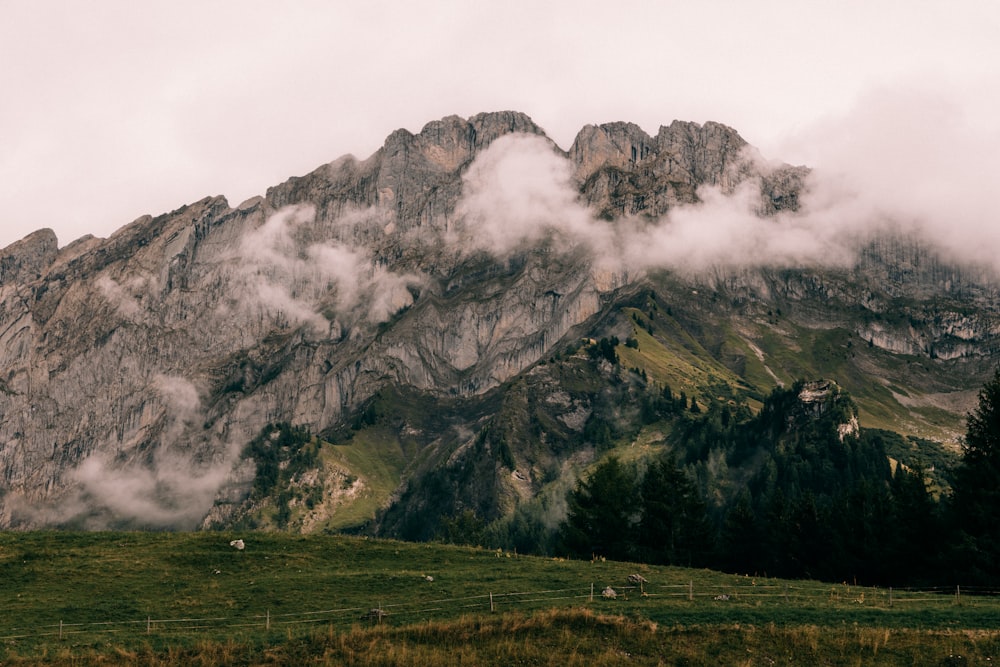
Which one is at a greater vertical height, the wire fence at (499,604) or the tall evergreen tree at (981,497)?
the tall evergreen tree at (981,497)

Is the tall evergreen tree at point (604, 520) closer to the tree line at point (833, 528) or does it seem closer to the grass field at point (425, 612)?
the tree line at point (833, 528)

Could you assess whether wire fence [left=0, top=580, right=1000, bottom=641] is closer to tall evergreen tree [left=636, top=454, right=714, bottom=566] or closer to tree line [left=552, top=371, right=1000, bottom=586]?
tree line [left=552, top=371, right=1000, bottom=586]

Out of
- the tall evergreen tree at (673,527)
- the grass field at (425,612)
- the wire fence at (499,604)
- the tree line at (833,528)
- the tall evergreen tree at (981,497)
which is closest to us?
the grass field at (425,612)

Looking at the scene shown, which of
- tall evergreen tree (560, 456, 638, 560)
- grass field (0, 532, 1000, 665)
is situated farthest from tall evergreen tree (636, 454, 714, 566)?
grass field (0, 532, 1000, 665)

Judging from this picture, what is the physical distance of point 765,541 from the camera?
103000 mm

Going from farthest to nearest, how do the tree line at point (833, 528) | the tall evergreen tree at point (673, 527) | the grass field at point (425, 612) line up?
the tall evergreen tree at point (673, 527) → the tree line at point (833, 528) → the grass field at point (425, 612)

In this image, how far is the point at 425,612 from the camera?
5688 cm

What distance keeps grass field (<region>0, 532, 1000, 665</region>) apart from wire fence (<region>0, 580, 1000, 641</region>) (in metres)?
0.16

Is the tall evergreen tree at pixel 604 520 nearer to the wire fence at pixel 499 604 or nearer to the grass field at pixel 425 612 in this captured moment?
the grass field at pixel 425 612

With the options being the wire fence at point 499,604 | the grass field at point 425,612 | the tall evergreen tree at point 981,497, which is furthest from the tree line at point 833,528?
the wire fence at point 499,604

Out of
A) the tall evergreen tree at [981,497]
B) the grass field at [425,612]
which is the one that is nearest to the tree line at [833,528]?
the tall evergreen tree at [981,497]

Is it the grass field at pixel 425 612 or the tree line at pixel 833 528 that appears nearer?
the grass field at pixel 425 612

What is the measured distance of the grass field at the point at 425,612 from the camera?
48438 mm

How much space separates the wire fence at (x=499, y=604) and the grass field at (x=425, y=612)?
0.16 meters
